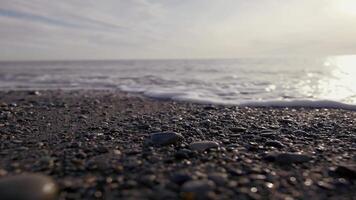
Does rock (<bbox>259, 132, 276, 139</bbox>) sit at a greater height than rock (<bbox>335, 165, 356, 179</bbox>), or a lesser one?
lesser

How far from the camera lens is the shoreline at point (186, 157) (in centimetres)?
227

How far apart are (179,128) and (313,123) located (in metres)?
2.48

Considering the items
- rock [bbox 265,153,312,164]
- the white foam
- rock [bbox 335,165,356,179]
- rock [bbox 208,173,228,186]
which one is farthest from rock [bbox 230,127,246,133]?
the white foam

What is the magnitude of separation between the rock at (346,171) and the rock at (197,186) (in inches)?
50.9

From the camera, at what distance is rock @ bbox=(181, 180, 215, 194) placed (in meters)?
2.13

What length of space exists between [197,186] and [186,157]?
781mm

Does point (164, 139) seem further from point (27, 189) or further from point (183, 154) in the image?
point (27, 189)

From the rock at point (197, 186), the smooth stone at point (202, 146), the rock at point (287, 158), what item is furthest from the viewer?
the smooth stone at point (202, 146)

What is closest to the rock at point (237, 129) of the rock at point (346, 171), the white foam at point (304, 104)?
the rock at point (346, 171)

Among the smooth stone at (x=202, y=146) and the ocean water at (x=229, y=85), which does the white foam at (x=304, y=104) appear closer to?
the ocean water at (x=229, y=85)

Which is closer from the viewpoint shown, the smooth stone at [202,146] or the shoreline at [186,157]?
the shoreline at [186,157]

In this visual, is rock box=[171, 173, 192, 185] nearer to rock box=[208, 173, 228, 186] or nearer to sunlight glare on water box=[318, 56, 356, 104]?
rock box=[208, 173, 228, 186]

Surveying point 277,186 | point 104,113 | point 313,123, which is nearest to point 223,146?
point 277,186

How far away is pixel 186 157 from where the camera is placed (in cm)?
294
